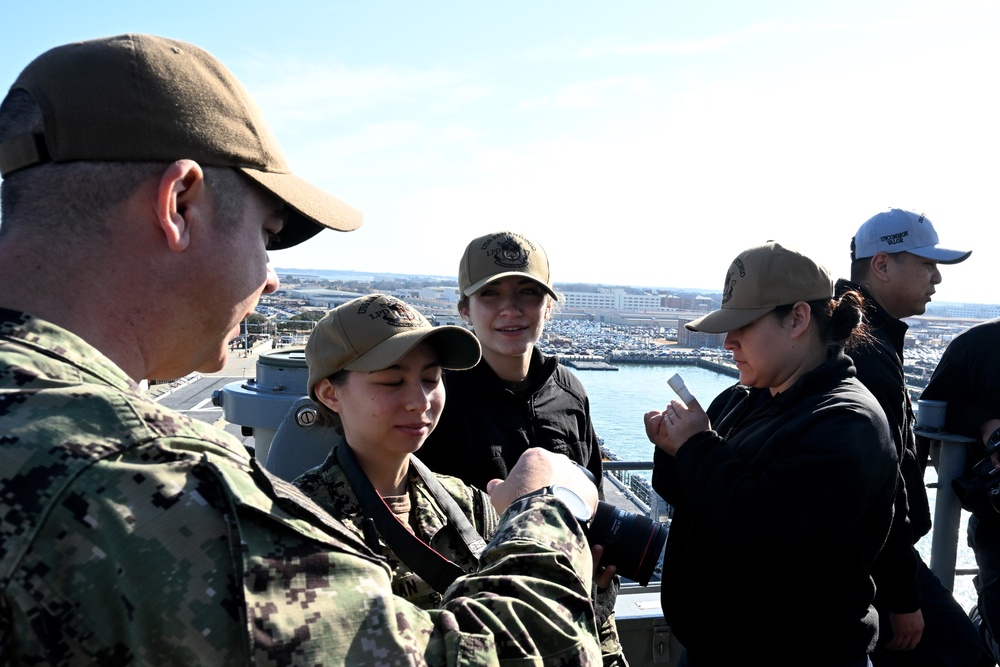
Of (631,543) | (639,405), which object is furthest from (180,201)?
(639,405)

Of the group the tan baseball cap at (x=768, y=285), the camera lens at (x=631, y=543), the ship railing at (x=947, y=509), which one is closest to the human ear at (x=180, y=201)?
the camera lens at (x=631, y=543)

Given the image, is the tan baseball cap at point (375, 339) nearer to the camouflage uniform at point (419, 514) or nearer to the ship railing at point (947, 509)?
the camouflage uniform at point (419, 514)

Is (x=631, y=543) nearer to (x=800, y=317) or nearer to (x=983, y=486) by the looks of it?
(x=800, y=317)

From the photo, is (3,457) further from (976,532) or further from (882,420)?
(976,532)

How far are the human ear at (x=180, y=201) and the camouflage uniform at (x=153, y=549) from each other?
218 millimetres

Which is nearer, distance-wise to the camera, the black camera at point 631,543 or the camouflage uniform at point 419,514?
the camouflage uniform at point 419,514

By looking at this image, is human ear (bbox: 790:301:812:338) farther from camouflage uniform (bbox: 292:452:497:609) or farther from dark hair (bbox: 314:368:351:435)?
dark hair (bbox: 314:368:351:435)

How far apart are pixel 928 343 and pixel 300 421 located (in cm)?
1175

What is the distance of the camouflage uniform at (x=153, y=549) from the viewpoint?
2.75ft

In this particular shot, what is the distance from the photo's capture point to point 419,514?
224cm

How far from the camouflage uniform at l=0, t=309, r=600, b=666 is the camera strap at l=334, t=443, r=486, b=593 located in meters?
0.85

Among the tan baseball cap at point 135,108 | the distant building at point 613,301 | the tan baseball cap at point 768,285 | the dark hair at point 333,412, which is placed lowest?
the distant building at point 613,301

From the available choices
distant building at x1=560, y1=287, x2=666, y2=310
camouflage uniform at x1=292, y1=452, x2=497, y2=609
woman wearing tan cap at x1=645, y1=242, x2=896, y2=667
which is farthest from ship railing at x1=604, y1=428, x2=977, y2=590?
distant building at x1=560, y1=287, x2=666, y2=310

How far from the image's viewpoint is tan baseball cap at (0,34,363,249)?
1.09 m
